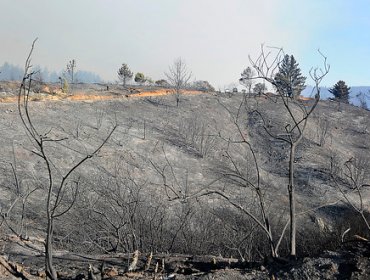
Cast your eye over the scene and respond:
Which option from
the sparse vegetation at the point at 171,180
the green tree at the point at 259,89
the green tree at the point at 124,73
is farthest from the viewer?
the green tree at the point at 124,73

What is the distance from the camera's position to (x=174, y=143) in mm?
29984

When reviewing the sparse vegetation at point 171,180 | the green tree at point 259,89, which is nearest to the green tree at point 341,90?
the sparse vegetation at point 171,180

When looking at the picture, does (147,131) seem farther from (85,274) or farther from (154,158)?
(85,274)

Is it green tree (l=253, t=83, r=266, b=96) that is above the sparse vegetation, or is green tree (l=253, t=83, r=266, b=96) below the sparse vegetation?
above

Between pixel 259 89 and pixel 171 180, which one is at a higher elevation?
pixel 259 89

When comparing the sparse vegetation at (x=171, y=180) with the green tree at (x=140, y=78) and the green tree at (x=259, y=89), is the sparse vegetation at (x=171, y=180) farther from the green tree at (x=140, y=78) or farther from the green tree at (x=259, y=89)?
the green tree at (x=140, y=78)

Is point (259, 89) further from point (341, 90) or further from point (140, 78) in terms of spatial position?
point (341, 90)

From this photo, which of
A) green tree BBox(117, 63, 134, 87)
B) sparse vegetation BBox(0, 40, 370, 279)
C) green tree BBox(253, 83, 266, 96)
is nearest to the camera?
green tree BBox(253, 83, 266, 96)

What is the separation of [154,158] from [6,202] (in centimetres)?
1087

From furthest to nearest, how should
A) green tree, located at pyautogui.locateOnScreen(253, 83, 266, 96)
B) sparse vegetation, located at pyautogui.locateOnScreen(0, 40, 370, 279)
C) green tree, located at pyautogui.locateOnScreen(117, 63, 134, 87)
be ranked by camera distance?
green tree, located at pyautogui.locateOnScreen(117, 63, 134, 87) < sparse vegetation, located at pyautogui.locateOnScreen(0, 40, 370, 279) < green tree, located at pyautogui.locateOnScreen(253, 83, 266, 96)

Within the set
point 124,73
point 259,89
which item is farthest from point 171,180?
point 124,73

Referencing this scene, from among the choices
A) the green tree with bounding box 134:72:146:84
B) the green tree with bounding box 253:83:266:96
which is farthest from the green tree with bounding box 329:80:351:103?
the green tree with bounding box 253:83:266:96

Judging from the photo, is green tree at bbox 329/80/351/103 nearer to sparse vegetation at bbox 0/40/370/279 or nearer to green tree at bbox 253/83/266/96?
sparse vegetation at bbox 0/40/370/279

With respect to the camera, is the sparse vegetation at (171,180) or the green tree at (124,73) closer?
the sparse vegetation at (171,180)
